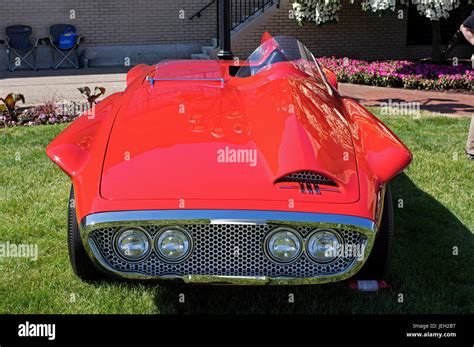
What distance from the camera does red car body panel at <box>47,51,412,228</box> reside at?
2.74 m

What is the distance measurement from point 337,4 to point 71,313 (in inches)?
434

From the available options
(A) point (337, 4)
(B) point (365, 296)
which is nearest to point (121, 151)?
(B) point (365, 296)

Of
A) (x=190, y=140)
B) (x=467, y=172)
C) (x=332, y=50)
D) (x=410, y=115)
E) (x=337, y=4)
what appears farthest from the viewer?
(x=332, y=50)

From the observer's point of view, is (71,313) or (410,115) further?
(410,115)

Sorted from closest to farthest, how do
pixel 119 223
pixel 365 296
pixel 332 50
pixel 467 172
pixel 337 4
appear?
1. pixel 119 223
2. pixel 365 296
3. pixel 467 172
4. pixel 337 4
5. pixel 332 50

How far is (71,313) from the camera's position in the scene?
3.18 meters

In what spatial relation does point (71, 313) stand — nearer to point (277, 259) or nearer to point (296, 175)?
point (277, 259)

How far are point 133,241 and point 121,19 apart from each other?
13020 millimetres

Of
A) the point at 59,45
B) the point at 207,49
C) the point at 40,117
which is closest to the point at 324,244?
the point at 40,117

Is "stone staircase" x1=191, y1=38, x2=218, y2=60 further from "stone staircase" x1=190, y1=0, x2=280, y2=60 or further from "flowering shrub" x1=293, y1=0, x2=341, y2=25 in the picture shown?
"flowering shrub" x1=293, y1=0, x2=341, y2=25

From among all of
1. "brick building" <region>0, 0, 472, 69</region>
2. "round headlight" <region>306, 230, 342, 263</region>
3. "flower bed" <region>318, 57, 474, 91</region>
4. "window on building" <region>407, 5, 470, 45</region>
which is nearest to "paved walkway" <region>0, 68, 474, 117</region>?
"flower bed" <region>318, 57, 474, 91</region>

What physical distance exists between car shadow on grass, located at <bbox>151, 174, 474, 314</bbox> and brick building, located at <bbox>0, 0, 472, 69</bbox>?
11130mm

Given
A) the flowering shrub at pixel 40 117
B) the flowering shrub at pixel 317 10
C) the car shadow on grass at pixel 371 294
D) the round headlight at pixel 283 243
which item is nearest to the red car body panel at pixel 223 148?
the round headlight at pixel 283 243

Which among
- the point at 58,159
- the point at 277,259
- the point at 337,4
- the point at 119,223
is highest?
the point at 337,4
